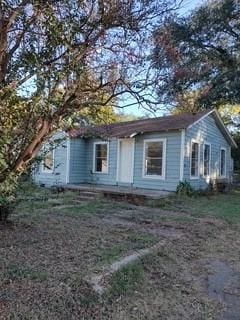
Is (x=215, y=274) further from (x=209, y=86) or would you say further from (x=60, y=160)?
(x=209, y=86)

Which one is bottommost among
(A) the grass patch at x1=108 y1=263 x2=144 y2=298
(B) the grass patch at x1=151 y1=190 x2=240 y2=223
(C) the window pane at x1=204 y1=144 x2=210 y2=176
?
(A) the grass patch at x1=108 y1=263 x2=144 y2=298

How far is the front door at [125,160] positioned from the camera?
16.5 metres

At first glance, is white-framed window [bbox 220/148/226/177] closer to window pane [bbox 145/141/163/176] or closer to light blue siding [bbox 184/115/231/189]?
light blue siding [bbox 184/115/231/189]

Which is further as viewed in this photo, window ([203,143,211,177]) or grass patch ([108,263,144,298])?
window ([203,143,211,177])

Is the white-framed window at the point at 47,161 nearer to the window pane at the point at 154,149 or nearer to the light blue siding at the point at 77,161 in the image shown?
the window pane at the point at 154,149

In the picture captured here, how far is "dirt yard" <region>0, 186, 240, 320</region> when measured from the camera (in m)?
3.75

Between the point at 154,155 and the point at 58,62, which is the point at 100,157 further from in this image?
the point at 58,62

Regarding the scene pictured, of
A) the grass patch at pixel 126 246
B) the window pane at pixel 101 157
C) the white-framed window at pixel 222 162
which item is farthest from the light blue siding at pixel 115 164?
the grass patch at pixel 126 246

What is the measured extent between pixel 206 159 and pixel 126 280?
535 inches

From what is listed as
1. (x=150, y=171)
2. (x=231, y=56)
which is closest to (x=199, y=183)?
(x=150, y=171)

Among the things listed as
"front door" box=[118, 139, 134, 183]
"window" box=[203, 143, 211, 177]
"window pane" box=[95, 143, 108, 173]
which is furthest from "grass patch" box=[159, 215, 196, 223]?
"window pane" box=[95, 143, 108, 173]

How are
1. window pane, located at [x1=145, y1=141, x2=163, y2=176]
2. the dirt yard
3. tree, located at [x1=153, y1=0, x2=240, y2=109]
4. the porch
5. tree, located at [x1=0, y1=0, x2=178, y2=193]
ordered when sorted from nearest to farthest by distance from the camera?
the dirt yard, tree, located at [x1=0, y1=0, x2=178, y2=193], the porch, window pane, located at [x1=145, y1=141, x2=163, y2=176], tree, located at [x1=153, y1=0, x2=240, y2=109]

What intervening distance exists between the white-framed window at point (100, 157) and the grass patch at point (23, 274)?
13.4 m

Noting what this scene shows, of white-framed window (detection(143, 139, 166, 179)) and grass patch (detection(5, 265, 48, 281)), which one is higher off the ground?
white-framed window (detection(143, 139, 166, 179))
